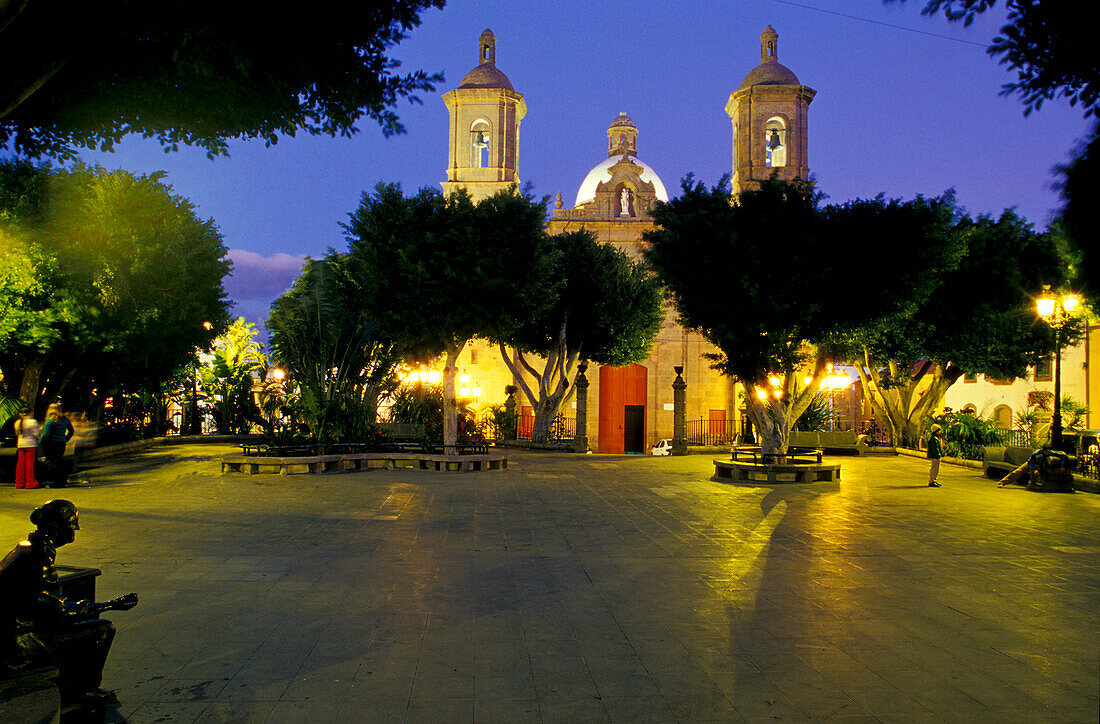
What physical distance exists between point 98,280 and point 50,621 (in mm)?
14523

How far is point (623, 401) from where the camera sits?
3403cm

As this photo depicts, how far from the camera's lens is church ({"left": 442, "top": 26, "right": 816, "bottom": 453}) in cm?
3309

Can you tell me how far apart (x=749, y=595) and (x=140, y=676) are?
4.46 m

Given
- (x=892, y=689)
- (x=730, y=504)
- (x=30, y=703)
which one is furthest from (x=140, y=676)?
(x=730, y=504)

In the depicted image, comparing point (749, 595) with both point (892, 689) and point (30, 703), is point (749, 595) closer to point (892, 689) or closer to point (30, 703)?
point (892, 689)

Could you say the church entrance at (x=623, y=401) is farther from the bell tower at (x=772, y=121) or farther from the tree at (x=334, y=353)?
the tree at (x=334, y=353)

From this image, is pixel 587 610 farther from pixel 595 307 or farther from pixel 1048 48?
pixel 595 307

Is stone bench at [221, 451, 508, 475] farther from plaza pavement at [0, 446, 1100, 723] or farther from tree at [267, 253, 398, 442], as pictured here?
plaza pavement at [0, 446, 1100, 723]

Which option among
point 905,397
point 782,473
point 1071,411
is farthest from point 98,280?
point 1071,411

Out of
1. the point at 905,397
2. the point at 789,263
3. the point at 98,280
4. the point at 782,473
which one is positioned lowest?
the point at 782,473

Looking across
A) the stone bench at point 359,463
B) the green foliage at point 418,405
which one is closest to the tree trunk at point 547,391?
the green foliage at point 418,405

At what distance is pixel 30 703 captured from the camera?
115 inches

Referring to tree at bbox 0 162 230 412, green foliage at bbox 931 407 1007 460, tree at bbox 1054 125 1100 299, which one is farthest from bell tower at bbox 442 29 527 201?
tree at bbox 1054 125 1100 299

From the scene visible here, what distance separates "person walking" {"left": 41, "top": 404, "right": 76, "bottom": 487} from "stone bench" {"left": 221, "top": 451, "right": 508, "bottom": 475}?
279 centimetres
